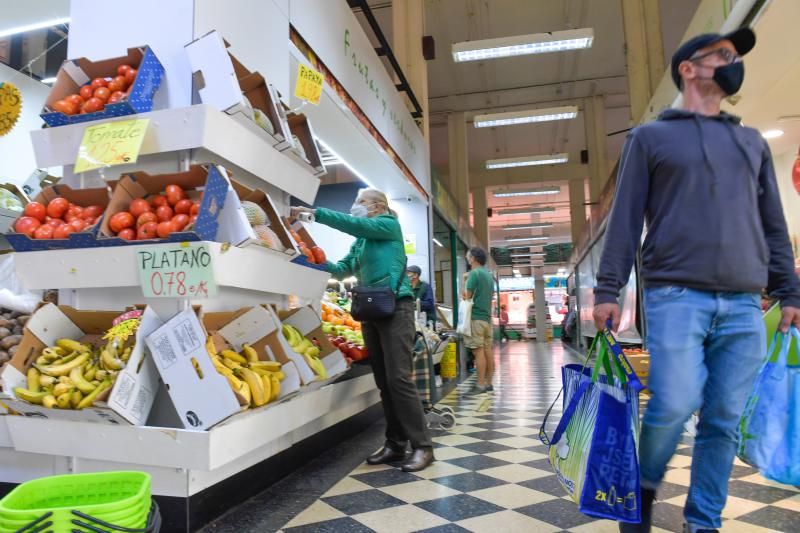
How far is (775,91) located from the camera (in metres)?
5.59

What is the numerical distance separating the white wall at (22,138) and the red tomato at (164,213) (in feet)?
12.3

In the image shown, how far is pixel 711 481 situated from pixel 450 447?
2.04 meters

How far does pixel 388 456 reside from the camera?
3008 mm

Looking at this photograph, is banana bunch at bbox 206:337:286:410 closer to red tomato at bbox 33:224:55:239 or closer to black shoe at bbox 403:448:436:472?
red tomato at bbox 33:224:55:239

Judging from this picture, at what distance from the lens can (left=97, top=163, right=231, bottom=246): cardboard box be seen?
6.18 feet

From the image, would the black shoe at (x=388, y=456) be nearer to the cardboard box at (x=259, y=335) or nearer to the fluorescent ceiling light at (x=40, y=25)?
the cardboard box at (x=259, y=335)

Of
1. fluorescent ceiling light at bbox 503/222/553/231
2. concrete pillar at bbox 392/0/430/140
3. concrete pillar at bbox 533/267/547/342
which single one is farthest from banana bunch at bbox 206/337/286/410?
fluorescent ceiling light at bbox 503/222/553/231

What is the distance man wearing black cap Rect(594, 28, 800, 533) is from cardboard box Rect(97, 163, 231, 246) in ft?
4.27

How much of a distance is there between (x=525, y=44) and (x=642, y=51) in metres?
1.65

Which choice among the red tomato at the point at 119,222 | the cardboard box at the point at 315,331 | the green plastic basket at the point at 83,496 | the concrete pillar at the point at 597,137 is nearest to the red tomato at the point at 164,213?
the red tomato at the point at 119,222

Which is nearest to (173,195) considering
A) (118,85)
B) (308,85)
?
(118,85)

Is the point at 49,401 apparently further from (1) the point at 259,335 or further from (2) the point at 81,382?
(1) the point at 259,335

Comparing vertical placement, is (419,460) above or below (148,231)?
below

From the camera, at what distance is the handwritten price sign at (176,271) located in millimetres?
1876
